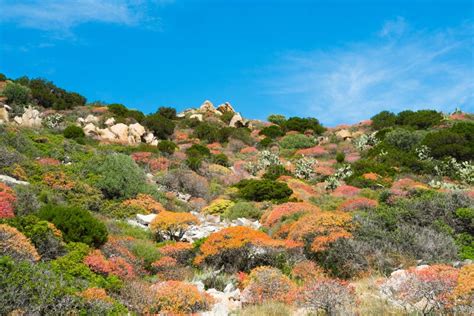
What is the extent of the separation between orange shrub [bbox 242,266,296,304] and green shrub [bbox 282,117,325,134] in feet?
133

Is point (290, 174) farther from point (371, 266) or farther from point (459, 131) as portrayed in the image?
point (371, 266)

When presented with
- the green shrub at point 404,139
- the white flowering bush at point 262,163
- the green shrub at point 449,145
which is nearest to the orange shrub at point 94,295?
the white flowering bush at point 262,163

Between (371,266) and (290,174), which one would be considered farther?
(290,174)

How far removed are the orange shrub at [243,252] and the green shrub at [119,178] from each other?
8301 mm

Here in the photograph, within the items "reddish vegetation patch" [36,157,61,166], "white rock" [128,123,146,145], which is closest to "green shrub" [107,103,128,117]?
"white rock" [128,123,146,145]

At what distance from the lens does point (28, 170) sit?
17.5 m

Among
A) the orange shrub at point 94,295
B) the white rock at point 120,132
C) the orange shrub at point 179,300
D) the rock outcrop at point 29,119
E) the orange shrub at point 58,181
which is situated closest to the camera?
the orange shrub at point 94,295

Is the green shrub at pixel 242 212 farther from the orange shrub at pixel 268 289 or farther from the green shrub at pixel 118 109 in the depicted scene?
the green shrub at pixel 118 109

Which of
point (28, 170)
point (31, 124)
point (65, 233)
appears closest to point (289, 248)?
point (65, 233)

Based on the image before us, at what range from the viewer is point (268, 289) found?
8.11 meters

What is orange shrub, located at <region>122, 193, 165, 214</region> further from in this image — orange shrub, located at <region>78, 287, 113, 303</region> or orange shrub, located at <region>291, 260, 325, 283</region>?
orange shrub, located at <region>78, 287, 113, 303</region>

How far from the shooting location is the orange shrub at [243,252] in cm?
1049

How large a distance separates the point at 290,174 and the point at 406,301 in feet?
70.2

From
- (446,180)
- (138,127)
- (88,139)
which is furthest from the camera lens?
(138,127)
